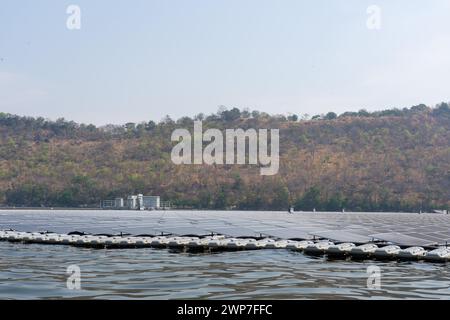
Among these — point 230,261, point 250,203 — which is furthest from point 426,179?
point 230,261

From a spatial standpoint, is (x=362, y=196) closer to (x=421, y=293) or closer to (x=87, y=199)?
(x=87, y=199)

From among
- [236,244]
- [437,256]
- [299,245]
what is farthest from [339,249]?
[236,244]

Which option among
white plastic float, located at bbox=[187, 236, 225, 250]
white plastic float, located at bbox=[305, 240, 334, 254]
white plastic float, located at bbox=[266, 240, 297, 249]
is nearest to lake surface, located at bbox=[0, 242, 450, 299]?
white plastic float, located at bbox=[305, 240, 334, 254]

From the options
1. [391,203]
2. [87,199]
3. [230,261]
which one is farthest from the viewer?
[87,199]

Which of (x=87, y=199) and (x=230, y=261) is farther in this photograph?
(x=87, y=199)

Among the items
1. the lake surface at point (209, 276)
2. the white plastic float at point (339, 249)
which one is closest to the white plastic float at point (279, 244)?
the lake surface at point (209, 276)

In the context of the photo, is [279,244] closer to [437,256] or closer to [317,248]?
[317,248]

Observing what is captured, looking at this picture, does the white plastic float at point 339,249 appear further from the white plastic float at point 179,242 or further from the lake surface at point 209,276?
the white plastic float at point 179,242

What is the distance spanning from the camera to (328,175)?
195000 millimetres

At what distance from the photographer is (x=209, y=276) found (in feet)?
117

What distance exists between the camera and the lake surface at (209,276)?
→ 29375 millimetres
